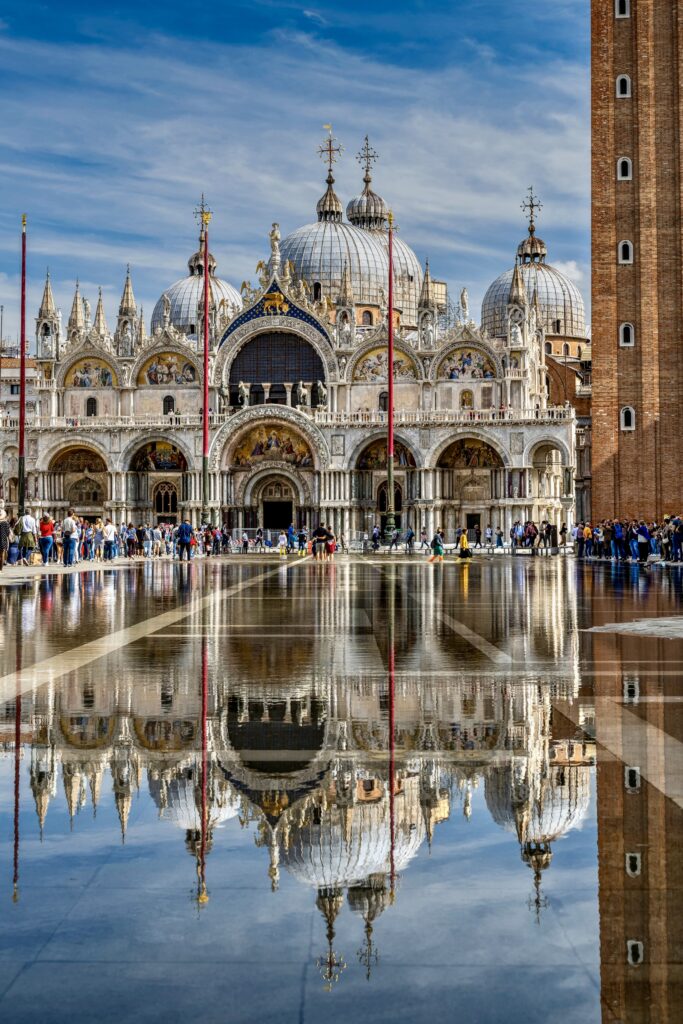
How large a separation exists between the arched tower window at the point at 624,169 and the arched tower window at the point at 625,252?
2.53 metres

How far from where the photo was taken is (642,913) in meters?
4.32

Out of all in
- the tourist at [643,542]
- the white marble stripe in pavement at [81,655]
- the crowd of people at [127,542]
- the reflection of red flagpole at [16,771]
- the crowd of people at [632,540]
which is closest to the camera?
the reflection of red flagpole at [16,771]

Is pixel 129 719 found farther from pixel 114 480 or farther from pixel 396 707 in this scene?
pixel 114 480

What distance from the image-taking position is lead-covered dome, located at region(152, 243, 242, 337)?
3425 inches

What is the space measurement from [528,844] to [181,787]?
1.86m

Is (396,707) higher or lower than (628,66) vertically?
lower

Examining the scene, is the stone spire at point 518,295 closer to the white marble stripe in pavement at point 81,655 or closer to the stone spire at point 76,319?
the stone spire at point 76,319

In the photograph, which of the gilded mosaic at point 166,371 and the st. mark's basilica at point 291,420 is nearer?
the st. mark's basilica at point 291,420

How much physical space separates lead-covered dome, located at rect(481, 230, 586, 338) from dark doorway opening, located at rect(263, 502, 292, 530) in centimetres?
2904

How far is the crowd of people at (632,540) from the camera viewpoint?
41.2 meters

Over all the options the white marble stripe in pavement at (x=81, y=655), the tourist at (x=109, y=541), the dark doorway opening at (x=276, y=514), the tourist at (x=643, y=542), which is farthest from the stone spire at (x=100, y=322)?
the white marble stripe in pavement at (x=81, y=655)

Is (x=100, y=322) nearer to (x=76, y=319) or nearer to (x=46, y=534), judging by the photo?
(x=76, y=319)

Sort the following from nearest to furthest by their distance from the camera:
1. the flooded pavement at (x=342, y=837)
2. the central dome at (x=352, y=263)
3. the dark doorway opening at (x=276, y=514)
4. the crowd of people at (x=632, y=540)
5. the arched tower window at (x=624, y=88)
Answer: the flooded pavement at (x=342, y=837) → the crowd of people at (x=632, y=540) → the arched tower window at (x=624, y=88) → the dark doorway opening at (x=276, y=514) → the central dome at (x=352, y=263)

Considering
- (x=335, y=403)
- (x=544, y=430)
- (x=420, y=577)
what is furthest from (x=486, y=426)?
(x=420, y=577)
